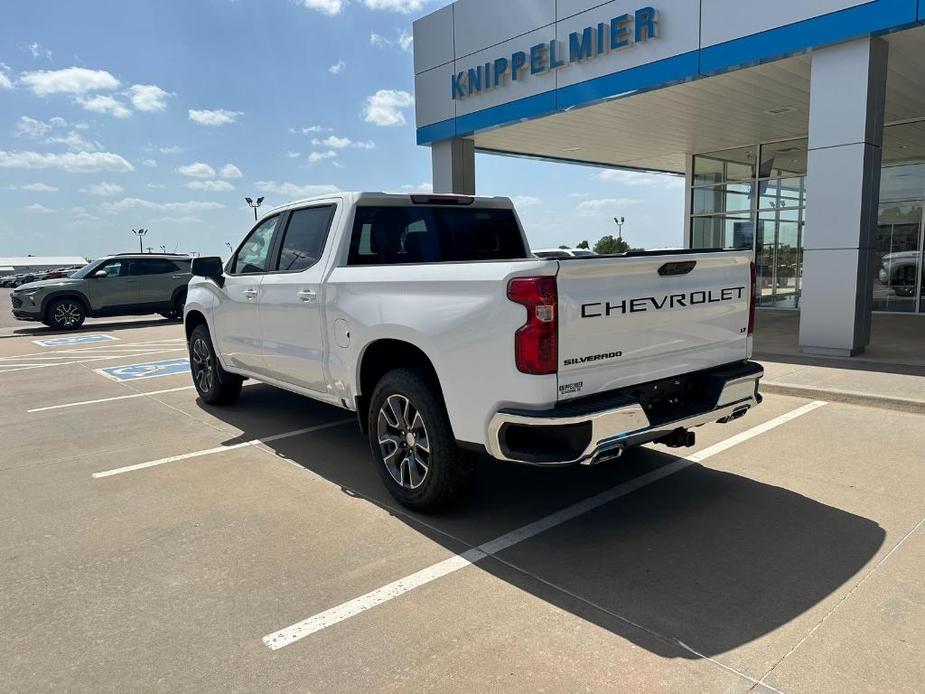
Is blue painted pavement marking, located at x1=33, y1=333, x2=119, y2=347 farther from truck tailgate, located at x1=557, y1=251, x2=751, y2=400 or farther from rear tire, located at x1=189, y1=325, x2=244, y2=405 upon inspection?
truck tailgate, located at x1=557, y1=251, x2=751, y2=400

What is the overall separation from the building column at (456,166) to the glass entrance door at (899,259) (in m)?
9.31

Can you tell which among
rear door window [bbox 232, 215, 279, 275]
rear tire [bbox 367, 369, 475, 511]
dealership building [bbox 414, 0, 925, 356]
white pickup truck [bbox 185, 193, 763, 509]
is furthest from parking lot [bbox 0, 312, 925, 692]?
dealership building [bbox 414, 0, 925, 356]

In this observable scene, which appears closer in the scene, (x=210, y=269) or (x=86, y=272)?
(x=210, y=269)

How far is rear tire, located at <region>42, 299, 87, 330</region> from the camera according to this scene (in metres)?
16.9

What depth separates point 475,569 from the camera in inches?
136

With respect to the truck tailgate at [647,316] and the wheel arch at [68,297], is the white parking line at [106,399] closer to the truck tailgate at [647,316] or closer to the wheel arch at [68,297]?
the truck tailgate at [647,316]

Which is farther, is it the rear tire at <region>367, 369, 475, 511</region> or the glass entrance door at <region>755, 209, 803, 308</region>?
the glass entrance door at <region>755, 209, 803, 308</region>

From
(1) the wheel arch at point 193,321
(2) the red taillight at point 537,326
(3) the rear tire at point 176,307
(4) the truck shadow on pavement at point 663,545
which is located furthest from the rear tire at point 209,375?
(3) the rear tire at point 176,307

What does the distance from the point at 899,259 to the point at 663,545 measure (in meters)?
15.0

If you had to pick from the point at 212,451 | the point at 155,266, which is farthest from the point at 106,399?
the point at 155,266

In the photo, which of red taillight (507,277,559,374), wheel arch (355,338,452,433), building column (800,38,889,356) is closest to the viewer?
red taillight (507,277,559,374)

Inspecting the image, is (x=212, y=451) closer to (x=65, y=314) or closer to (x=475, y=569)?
(x=475, y=569)

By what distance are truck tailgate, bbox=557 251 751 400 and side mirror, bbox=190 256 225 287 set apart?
424 cm

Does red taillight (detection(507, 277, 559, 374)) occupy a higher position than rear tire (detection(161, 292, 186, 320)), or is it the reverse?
red taillight (detection(507, 277, 559, 374))
